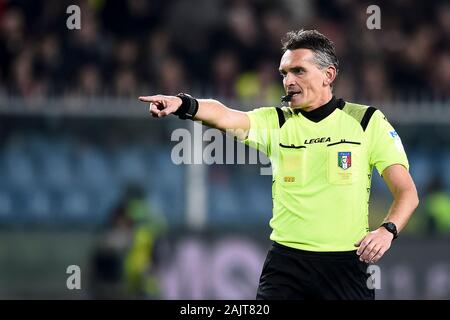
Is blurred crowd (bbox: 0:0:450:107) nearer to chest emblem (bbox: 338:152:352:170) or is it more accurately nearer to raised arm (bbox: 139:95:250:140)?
raised arm (bbox: 139:95:250:140)

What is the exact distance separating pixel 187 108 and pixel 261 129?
0.55m

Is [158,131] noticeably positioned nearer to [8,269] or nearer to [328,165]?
[8,269]

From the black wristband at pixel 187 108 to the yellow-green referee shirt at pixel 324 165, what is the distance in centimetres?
42

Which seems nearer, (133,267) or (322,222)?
(322,222)

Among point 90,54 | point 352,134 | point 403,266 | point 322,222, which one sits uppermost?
point 90,54

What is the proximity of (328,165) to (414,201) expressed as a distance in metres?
0.54

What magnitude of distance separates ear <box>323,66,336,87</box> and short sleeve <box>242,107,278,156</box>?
0.36 metres

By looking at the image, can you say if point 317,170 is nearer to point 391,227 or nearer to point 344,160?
point 344,160

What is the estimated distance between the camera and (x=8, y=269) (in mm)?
12414

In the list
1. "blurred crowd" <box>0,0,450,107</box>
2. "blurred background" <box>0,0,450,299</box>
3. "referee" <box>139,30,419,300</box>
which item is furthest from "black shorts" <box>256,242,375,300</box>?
"blurred crowd" <box>0,0,450,107</box>

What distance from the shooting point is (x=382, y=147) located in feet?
21.4

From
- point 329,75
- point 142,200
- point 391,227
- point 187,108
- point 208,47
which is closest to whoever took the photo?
point 391,227

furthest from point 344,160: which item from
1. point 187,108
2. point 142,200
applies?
point 142,200

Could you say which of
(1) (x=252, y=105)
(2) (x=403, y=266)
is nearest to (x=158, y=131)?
(1) (x=252, y=105)
